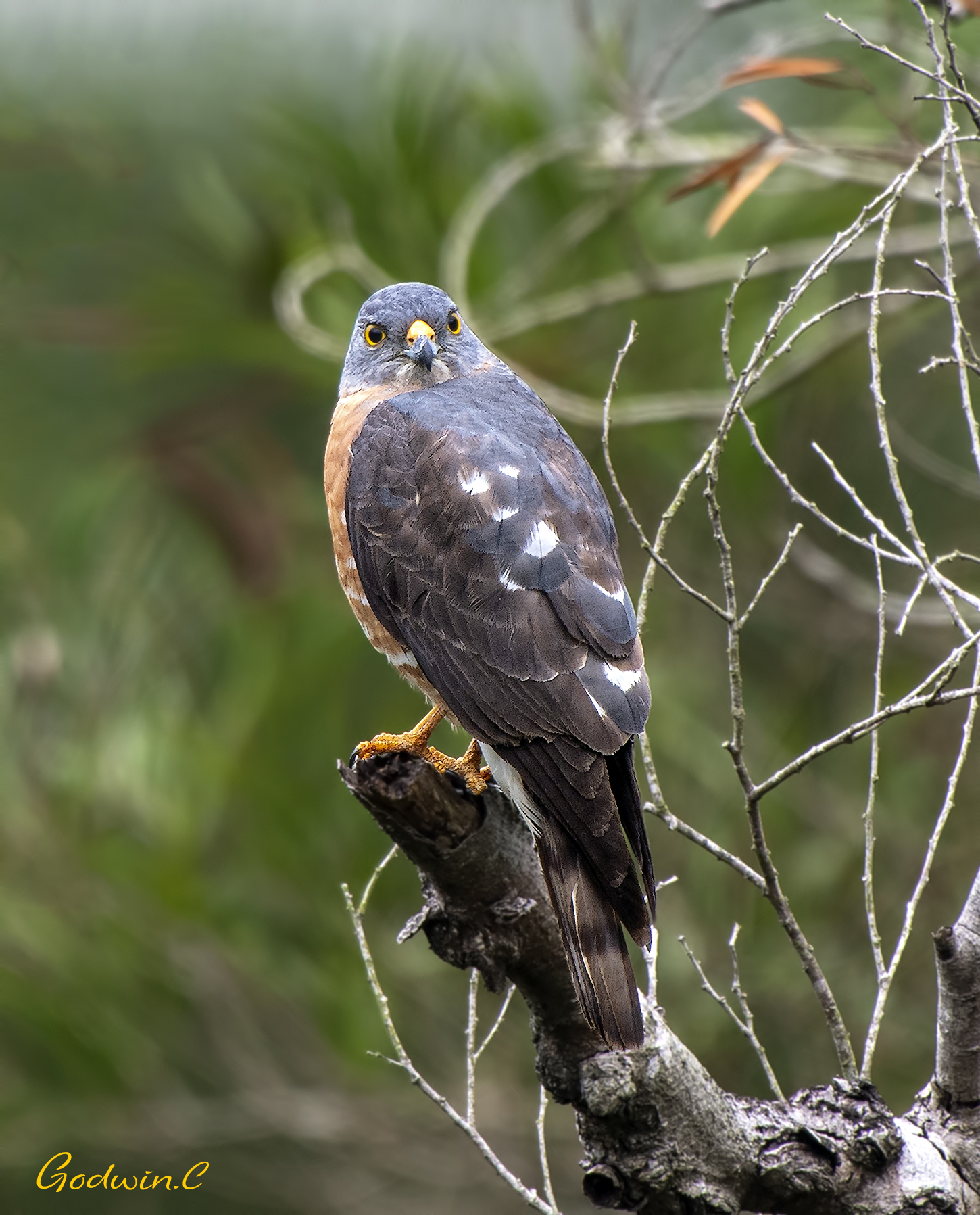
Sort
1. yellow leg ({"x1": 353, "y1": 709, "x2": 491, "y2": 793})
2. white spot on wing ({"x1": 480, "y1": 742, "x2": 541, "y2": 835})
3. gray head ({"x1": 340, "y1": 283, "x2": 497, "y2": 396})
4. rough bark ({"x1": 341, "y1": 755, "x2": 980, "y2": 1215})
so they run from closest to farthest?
rough bark ({"x1": 341, "y1": 755, "x2": 980, "y2": 1215}) < white spot on wing ({"x1": 480, "y1": 742, "x2": 541, "y2": 835}) < yellow leg ({"x1": 353, "y1": 709, "x2": 491, "y2": 793}) < gray head ({"x1": 340, "y1": 283, "x2": 497, "y2": 396})

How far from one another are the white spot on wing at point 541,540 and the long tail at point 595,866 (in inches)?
17.9

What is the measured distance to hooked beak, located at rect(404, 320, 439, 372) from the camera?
375 cm

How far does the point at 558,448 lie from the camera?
3.26 metres

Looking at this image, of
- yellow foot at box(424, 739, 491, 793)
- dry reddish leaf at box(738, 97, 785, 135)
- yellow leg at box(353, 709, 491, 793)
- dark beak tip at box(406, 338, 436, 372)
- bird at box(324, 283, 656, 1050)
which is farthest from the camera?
dark beak tip at box(406, 338, 436, 372)

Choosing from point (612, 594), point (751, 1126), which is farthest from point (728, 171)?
→ point (751, 1126)

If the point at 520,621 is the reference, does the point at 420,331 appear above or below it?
above

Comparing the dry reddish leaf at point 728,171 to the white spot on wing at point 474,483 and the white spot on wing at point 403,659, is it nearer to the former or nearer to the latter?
the white spot on wing at point 474,483

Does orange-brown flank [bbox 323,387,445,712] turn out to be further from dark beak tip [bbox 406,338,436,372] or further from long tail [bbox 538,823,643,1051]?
long tail [bbox 538,823,643,1051]

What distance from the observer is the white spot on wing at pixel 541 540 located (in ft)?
9.53
